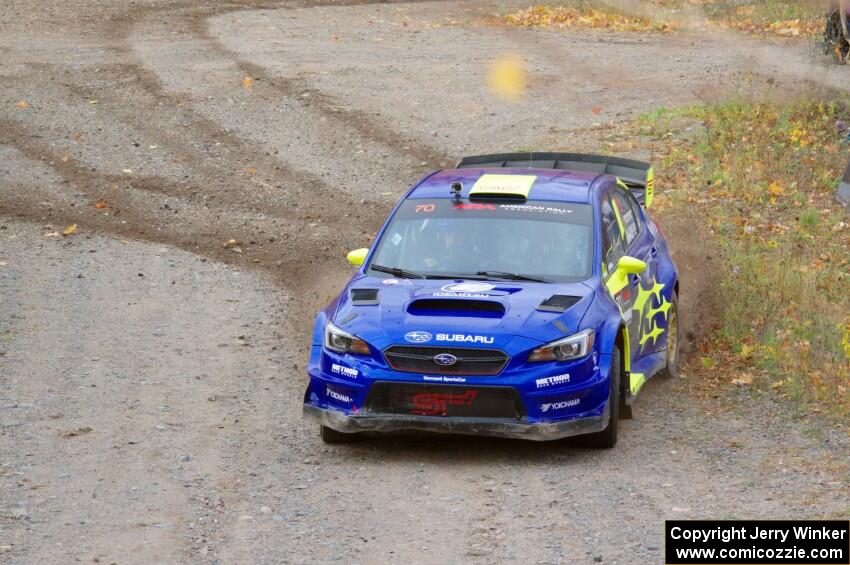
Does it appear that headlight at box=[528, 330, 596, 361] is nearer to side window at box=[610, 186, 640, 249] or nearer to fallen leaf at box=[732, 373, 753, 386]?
side window at box=[610, 186, 640, 249]

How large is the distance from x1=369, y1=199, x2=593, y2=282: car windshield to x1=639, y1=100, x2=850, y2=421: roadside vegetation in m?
2.05

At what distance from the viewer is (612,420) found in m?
8.93

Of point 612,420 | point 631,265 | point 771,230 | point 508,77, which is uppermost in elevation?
point 631,265

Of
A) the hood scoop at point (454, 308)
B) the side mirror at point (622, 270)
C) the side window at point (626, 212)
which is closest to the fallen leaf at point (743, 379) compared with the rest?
the side window at point (626, 212)

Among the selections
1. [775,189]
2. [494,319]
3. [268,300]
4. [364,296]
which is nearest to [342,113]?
[775,189]

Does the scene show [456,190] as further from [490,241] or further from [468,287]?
[468,287]

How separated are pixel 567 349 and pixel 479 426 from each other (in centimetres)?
74

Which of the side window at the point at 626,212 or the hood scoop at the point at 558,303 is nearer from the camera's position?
the hood scoop at the point at 558,303

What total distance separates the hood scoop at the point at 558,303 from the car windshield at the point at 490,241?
0.37m

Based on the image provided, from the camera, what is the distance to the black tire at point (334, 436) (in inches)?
361

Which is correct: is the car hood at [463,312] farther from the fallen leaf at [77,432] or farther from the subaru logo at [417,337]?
the fallen leaf at [77,432]

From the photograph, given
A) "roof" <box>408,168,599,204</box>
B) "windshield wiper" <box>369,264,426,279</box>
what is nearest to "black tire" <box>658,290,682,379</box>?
"roof" <box>408,168,599,204</box>

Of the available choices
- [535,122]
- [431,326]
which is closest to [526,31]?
[535,122]

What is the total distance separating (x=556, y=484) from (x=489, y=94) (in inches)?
605
